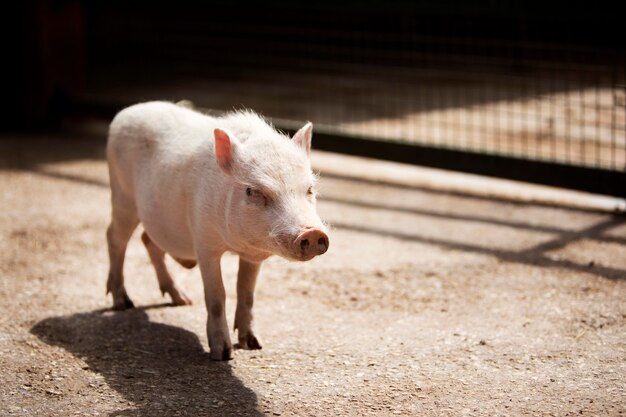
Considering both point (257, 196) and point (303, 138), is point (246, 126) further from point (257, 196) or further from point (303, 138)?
point (257, 196)

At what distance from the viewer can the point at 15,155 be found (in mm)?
8711

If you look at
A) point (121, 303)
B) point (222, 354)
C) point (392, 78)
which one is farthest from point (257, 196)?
point (392, 78)

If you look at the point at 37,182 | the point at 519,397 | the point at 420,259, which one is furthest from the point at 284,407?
the point at 37,182

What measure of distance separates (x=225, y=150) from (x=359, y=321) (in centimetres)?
118

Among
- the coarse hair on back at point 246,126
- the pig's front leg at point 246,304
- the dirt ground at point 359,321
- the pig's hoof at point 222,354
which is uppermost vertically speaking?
the coarse hair on back at point 246,126

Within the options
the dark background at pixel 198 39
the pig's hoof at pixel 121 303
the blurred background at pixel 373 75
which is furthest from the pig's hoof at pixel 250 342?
the dark background at pixel 198 39

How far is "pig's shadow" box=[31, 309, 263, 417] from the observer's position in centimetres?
384

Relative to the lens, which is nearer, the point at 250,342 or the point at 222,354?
the point at 222,354

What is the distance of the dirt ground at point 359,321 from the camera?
390 centimetres

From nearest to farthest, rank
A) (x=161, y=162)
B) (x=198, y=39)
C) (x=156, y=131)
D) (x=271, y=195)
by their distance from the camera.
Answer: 1. (x=271, y=195)
2. (x=161, y=162)
3. (x=156, y=131)
4. (x=198, y=39)

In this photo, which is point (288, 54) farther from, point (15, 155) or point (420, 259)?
point (420, 259)

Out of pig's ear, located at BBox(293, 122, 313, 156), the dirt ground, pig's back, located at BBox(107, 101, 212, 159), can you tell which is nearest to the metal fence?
the dirt ground

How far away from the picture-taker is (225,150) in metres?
4.14

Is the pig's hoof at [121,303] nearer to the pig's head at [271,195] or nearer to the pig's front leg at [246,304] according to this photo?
the pig's front leg at [246,304]
